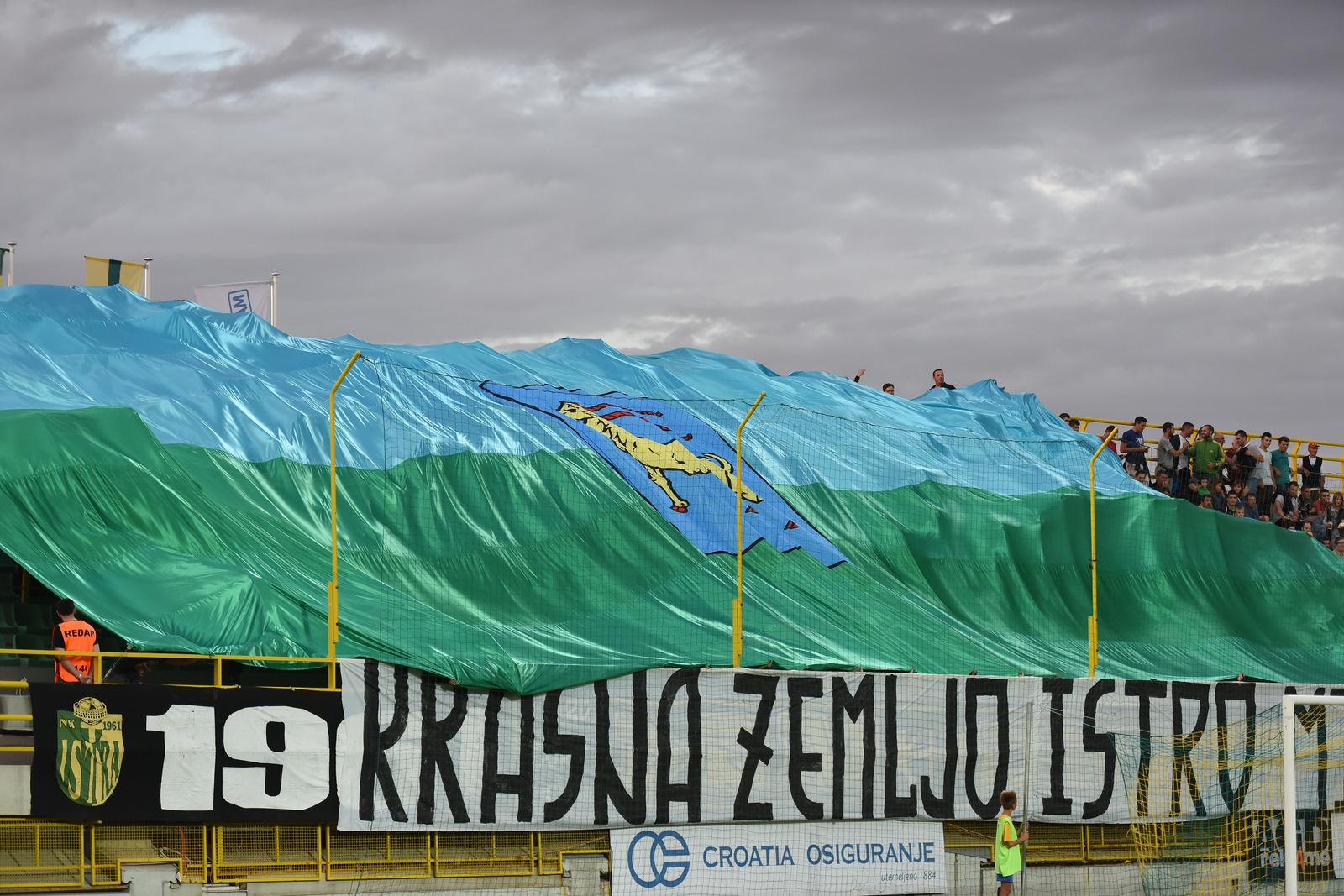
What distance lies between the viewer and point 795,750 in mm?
15992

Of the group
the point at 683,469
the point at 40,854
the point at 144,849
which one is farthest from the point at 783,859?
the point at 40,854

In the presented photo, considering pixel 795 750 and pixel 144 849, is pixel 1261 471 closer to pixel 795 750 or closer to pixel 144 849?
pixel 795 750

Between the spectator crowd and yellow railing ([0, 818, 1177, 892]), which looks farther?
the spectator crowd

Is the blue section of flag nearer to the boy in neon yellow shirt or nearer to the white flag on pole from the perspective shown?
the boy in neon yellow shirt

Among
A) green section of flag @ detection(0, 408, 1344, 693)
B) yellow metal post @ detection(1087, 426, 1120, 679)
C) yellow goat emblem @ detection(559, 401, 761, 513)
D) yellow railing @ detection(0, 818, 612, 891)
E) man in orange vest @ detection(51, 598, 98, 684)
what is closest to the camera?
yellow railing @ detection(0, 818, 612, 891)

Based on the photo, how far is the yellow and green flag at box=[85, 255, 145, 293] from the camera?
25.1m

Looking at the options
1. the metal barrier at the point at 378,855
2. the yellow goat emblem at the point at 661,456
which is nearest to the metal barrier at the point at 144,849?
the metal barrier at the point at 378,855

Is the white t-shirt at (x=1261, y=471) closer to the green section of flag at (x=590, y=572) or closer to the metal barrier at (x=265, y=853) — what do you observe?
the green section of flag at (x=590, y=572)

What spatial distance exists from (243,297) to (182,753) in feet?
51.0

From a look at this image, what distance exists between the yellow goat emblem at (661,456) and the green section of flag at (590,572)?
0.53m

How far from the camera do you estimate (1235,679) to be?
65.6ft

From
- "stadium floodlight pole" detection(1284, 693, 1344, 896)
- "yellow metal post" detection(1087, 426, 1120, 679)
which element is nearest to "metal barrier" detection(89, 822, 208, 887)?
"stadium floodlight pole" detection(1284, 693, 1344, 896)

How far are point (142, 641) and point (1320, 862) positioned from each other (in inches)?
513

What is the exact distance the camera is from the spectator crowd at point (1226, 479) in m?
23.8
